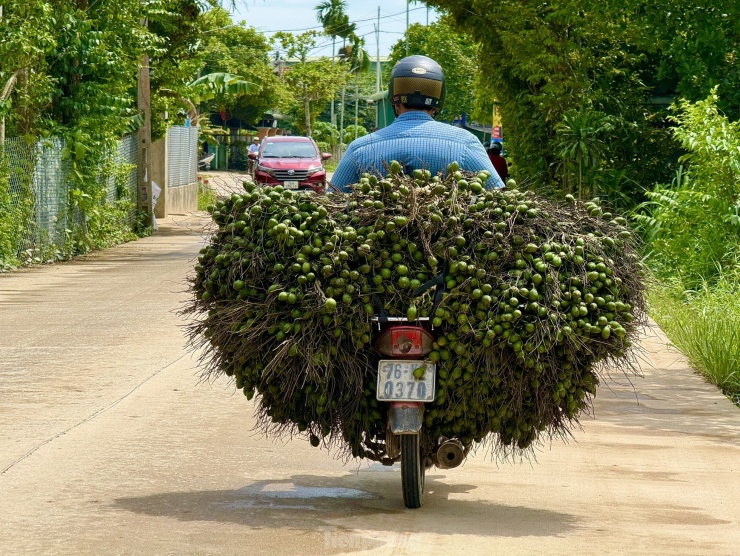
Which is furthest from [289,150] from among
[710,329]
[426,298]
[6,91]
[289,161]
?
[426,298]

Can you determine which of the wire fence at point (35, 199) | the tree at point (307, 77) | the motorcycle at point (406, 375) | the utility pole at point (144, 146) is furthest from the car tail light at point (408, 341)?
the tree at point (307, 77)

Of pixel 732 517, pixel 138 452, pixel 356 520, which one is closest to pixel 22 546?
pixel 356 520

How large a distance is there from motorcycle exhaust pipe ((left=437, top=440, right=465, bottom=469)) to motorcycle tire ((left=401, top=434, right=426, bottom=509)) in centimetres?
10

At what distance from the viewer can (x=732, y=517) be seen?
572 centimetres

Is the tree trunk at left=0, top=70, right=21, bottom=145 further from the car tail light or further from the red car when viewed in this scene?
the red car

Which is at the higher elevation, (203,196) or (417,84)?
(417,84)

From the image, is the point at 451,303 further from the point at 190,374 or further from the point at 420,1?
the point at 420,1

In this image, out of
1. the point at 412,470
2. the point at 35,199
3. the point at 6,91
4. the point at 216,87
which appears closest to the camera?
the point at 412,470

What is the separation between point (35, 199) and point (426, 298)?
47.8ft

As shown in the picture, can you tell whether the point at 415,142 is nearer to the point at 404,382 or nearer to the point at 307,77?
the point at 404,382

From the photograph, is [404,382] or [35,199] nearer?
[404,382]

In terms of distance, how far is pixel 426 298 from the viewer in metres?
5.27

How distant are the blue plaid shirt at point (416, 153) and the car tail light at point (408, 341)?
0.92 m

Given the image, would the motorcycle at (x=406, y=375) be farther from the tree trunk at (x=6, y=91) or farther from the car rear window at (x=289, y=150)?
the car rear window at (x=289, y=150)
